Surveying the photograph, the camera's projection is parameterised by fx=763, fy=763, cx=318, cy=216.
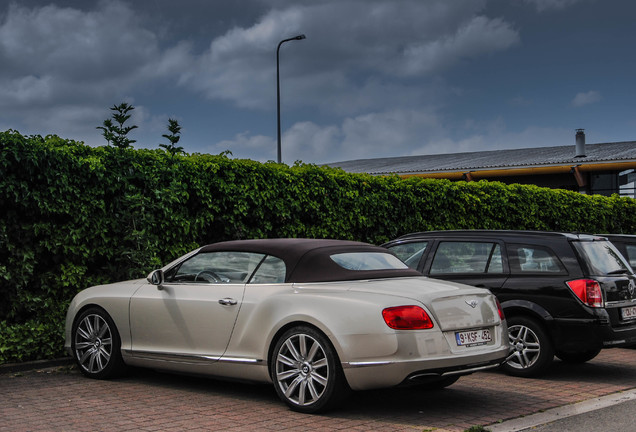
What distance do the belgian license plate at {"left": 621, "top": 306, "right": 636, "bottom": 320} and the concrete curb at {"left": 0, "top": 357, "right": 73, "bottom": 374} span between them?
6.50 metres

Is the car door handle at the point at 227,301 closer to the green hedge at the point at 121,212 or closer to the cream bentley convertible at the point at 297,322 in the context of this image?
the cream bentley convertible at the point at 297,322

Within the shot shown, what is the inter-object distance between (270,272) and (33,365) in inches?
145

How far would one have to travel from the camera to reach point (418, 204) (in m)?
14.9

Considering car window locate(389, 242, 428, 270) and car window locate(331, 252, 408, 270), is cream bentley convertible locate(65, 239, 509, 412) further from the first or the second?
car window locate(389, 242, 428, 270)

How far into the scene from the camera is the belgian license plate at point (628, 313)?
8.52 metres

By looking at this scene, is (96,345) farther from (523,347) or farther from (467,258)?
(523,347)

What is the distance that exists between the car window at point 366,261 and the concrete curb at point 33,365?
13.4ft

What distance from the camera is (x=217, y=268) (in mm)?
7609

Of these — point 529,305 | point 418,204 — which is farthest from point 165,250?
point 418,204

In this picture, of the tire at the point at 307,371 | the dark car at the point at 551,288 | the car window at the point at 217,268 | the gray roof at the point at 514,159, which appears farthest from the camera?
the gray roof at the point at 514,159

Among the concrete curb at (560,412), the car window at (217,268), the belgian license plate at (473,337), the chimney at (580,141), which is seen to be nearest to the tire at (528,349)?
the concrete curb at (560,412)

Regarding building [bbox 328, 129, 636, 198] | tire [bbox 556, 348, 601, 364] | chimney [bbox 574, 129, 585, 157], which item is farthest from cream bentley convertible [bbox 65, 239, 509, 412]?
chimney [bbox 574, 129, 585, 157]

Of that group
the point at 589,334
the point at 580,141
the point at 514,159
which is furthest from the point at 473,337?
the point at 514,159

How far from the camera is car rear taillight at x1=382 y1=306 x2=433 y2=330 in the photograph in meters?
6.21
